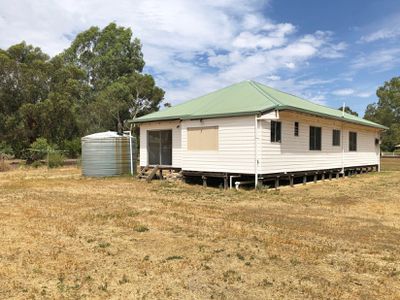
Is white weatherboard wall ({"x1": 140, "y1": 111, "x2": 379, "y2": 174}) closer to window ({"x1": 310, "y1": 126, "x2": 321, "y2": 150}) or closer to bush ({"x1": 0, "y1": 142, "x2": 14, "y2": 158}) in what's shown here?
window ({"x1": 310, "y1": 126, "x2": 321, "y2": 150})

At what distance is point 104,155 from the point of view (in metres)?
19.0

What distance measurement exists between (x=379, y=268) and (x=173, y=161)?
1293cm

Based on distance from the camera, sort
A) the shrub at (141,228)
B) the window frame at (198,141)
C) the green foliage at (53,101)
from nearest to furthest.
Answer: the shrub at (141,228) < the window frame at (198,141) < the green foliage at (53,101)

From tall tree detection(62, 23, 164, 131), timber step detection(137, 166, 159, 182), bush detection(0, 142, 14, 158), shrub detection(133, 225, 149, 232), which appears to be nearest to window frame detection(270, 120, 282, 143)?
timber step detection(137, 166, 159, 182)

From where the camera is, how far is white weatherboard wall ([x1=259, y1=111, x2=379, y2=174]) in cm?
1458

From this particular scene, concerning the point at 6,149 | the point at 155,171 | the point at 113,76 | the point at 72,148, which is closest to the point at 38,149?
the point at 72,148

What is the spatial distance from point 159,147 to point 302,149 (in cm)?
666

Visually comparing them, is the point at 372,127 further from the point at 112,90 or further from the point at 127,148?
the point at 112,90

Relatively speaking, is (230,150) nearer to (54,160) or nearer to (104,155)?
(104,155)

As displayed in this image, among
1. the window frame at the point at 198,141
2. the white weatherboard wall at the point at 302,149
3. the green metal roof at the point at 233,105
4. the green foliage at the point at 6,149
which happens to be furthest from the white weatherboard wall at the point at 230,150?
the green foliage at the point at 6,149

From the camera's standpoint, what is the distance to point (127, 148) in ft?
64.4

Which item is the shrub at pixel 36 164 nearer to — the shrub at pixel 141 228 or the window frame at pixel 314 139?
the window frame at pixel 314 139

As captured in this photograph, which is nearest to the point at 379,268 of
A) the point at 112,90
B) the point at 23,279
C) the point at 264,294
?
the point at 264,294

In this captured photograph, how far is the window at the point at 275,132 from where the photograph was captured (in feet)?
49.0
